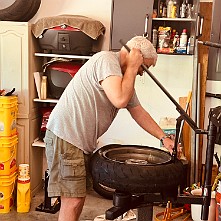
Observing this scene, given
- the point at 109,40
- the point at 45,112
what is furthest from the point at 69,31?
the point at 45,112

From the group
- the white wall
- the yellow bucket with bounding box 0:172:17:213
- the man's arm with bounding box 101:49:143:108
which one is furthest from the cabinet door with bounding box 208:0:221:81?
the yellow bucket with bounding box 0:172:17:213

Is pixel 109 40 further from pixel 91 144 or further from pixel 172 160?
pixel 172 160

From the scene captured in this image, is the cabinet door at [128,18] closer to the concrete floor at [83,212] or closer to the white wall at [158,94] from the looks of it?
the white wall at [158,94]

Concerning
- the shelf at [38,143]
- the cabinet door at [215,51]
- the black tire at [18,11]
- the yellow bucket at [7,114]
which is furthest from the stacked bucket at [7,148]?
the cabinet door at [215,51]

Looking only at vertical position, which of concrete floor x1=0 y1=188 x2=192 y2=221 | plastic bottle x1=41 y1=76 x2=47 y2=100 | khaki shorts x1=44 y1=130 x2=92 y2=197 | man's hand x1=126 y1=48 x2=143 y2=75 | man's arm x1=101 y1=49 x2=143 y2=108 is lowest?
concrete floor x1=0 y1=188 x2=192 y2=221

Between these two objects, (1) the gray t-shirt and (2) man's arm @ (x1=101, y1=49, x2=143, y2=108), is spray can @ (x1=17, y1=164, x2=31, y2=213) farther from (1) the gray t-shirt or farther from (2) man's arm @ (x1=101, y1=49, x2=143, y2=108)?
(2) man's arm @ (x1=101, y1=49, x2=143, y2=108)

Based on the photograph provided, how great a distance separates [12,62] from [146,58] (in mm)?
1719

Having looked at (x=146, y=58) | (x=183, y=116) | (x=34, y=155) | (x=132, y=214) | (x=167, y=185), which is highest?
(x=146, y=58)

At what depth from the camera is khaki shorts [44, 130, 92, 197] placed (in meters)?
2.46

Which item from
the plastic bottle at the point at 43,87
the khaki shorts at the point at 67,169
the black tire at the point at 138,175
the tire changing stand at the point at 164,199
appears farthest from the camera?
the plastic bottle at the point at 43,87

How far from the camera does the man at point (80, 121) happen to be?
2.36 metres

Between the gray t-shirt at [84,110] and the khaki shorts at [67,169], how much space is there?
5 centimetres

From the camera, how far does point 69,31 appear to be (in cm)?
360

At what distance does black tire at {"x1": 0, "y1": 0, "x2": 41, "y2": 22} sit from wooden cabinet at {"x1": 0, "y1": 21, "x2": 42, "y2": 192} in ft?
0.29
